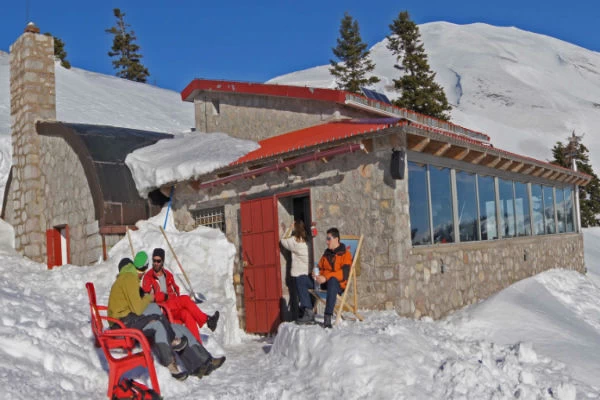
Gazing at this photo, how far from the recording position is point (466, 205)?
1131cm

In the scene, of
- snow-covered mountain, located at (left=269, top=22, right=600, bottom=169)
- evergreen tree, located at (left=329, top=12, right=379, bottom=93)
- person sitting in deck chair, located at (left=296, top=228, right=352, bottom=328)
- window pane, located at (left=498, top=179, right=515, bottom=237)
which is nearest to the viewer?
person sitting in deck chair, located at (left=296, top=228, right=352, bottom=328)

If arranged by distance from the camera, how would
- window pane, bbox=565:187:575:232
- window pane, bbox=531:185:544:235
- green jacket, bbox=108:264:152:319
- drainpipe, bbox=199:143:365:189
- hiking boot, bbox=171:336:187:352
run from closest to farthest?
green jacket, bbox=108:264:152:319, hiking boot, bbox=171:336:187:352, drainpipe, bbox=199:143:365:189, window pane, bbox=531:185:544:235, window pane, bbox=565:187:575:232

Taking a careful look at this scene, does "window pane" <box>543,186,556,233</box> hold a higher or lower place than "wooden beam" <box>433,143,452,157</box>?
lower

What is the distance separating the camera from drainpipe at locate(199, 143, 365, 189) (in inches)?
373

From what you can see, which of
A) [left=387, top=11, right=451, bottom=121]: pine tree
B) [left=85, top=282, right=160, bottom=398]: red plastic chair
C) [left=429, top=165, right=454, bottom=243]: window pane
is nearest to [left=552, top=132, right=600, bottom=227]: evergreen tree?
[left=387, top=11, right=451, bottom=121]: pine tree

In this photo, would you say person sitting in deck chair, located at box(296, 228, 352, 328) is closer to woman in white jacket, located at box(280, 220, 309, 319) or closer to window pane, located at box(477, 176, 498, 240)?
woman in white jacket, located at box(280, 220, 309, 319)

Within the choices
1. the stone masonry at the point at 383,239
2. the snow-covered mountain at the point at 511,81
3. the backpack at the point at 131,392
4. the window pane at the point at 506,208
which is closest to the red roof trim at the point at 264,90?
the stone masonry at the point at 383,239

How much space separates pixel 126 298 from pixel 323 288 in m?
3.22

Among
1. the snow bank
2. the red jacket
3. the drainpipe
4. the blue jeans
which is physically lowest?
the blue jeans

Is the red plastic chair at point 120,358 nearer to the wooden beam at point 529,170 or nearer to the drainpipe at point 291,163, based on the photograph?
the drainpipe at point 291,163

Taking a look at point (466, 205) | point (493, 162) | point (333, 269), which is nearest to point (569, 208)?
point (493, 162)

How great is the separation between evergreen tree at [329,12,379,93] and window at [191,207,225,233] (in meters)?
30.8

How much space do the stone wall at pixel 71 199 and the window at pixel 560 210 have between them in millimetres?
11224

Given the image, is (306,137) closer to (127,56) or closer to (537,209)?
(537,209)
